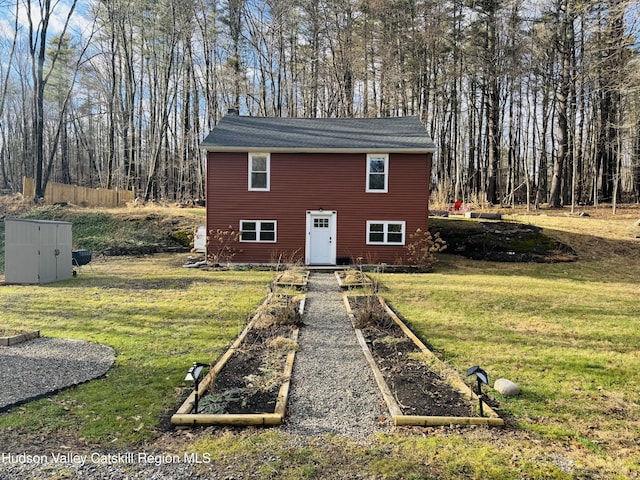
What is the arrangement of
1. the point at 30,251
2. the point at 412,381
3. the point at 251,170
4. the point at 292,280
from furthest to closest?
the point at 251,170, the point at 292,280, the point at 30,251, the point at 412,381

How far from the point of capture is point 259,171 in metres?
16.1

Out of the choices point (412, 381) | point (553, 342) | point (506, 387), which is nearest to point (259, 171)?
point (553, 342)

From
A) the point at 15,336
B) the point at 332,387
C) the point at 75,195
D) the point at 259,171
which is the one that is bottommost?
the point at 332,387

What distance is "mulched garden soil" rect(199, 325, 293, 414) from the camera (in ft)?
13.4

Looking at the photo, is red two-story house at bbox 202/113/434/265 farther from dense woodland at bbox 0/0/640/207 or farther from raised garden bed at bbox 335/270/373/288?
dense woodland at bbox 0/0/640/207

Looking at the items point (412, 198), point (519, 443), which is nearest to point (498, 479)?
point (519, 443)

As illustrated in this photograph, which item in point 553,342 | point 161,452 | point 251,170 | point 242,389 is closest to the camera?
point 161,452

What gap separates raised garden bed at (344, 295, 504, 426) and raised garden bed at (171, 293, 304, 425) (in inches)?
44.7

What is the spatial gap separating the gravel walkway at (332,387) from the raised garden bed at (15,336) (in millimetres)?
4087

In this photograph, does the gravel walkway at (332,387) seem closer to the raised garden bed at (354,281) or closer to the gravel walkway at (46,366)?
the gravel walkway at (46,366)

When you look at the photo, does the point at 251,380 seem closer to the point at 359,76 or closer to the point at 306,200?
the point at 306,200

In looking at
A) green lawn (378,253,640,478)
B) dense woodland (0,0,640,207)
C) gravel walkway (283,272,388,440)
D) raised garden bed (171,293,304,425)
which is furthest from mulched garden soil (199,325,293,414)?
dense woodland (0,0,640,207)

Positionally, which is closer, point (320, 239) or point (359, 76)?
point (320, 239)

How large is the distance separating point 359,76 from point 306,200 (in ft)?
55.6
